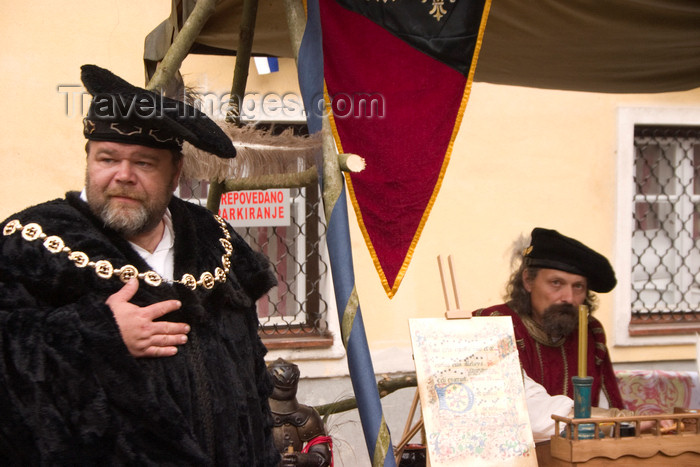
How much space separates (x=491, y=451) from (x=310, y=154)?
114 cm

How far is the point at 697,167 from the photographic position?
6.40 meters

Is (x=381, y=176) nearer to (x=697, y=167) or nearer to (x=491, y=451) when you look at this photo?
(x=491, y=451)

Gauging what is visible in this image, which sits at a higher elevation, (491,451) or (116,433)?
(116,433)

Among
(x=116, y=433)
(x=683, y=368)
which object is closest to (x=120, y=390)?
(x=116, y=433)

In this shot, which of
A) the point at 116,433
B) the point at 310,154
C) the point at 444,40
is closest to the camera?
the point at 116,433

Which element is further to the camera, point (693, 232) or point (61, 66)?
point (693, 232)

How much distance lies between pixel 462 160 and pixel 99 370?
14.8ft

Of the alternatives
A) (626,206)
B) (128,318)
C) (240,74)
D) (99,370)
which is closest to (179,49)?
(240,74)

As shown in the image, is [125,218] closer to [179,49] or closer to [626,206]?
[179,49]

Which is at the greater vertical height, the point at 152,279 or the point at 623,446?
the point at 152,279

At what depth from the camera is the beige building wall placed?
17.7 feet

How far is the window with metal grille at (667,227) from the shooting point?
20.7ft

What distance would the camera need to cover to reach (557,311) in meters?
3.39

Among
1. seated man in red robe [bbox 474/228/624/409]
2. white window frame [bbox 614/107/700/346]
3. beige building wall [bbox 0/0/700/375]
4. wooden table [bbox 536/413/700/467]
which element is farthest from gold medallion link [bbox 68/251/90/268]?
white window frame [bbox 614/107/700/346]
